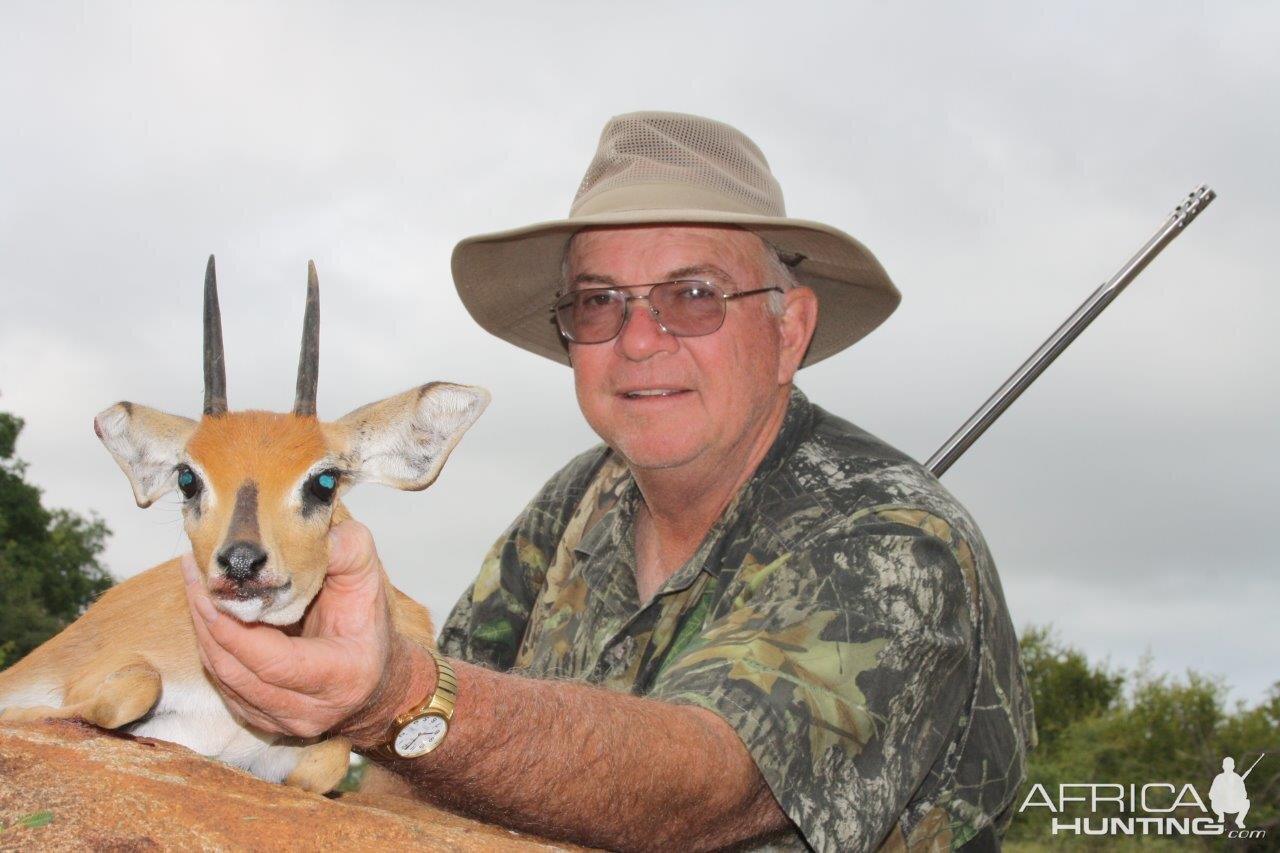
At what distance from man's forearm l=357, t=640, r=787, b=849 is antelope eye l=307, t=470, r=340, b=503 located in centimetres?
84

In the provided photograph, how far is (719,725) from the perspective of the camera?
15.3 feet

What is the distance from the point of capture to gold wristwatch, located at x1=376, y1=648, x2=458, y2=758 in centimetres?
410

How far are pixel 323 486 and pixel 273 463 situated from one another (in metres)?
0.19

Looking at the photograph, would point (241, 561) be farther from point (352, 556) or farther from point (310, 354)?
point (310, 354)

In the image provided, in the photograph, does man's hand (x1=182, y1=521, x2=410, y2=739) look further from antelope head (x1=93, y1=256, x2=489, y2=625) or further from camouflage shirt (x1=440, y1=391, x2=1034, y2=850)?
camouflage shirt (x1=440, y1=391, x2=1034, y2=850)

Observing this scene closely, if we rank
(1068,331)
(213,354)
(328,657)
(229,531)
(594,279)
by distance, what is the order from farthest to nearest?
1. (1068,331)
2. (594,279)
3. (213,354)
4. (229,531)
5. (328,657)

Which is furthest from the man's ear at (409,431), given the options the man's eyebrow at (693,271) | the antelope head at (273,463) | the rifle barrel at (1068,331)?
the rifle barrel at (1068,331)

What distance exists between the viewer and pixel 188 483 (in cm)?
Result: 472

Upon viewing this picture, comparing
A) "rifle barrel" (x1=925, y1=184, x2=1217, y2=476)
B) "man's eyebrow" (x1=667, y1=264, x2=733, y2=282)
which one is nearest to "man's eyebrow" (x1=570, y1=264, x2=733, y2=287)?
"man's eyebrow" (x1=667, y1=264, x2=733, y2=282)

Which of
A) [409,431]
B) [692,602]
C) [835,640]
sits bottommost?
[835,640]

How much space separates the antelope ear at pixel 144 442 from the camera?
521 centimetres

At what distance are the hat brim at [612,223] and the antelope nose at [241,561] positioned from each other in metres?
2.52

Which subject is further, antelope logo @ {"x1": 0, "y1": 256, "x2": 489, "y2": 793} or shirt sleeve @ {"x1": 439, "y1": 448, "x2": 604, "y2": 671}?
shirt sleeve @ {"x1": 439, "y1": 448, "x2": 604, "y2": 671}
